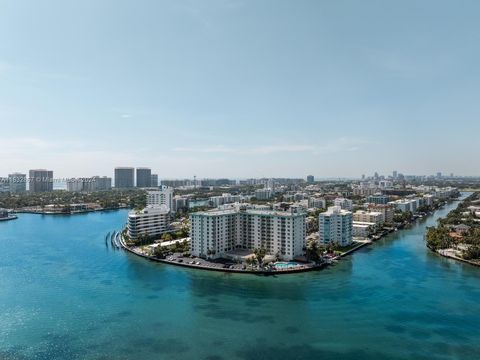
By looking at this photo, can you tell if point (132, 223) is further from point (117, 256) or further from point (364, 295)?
point (364, 295)

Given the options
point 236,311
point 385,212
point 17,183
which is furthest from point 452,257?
point 17,183

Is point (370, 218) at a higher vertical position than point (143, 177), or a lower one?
lower

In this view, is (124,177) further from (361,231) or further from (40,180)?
(361,231)

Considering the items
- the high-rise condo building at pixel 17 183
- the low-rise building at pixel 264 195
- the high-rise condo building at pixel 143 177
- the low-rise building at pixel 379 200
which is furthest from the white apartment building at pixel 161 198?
the high-rise condo building at pixel 143 177

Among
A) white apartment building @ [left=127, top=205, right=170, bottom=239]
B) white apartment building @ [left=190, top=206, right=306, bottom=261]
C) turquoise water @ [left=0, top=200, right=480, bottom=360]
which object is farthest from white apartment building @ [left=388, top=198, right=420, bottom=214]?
white apartment building @ [left=127, top=205, right=170, bottom=239]

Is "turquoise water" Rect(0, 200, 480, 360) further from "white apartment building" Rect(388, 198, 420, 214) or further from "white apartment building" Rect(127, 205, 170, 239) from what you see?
"white apartment building" Rect(388, 198, 420, 214)

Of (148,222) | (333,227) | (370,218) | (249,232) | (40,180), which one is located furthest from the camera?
(40,180)
